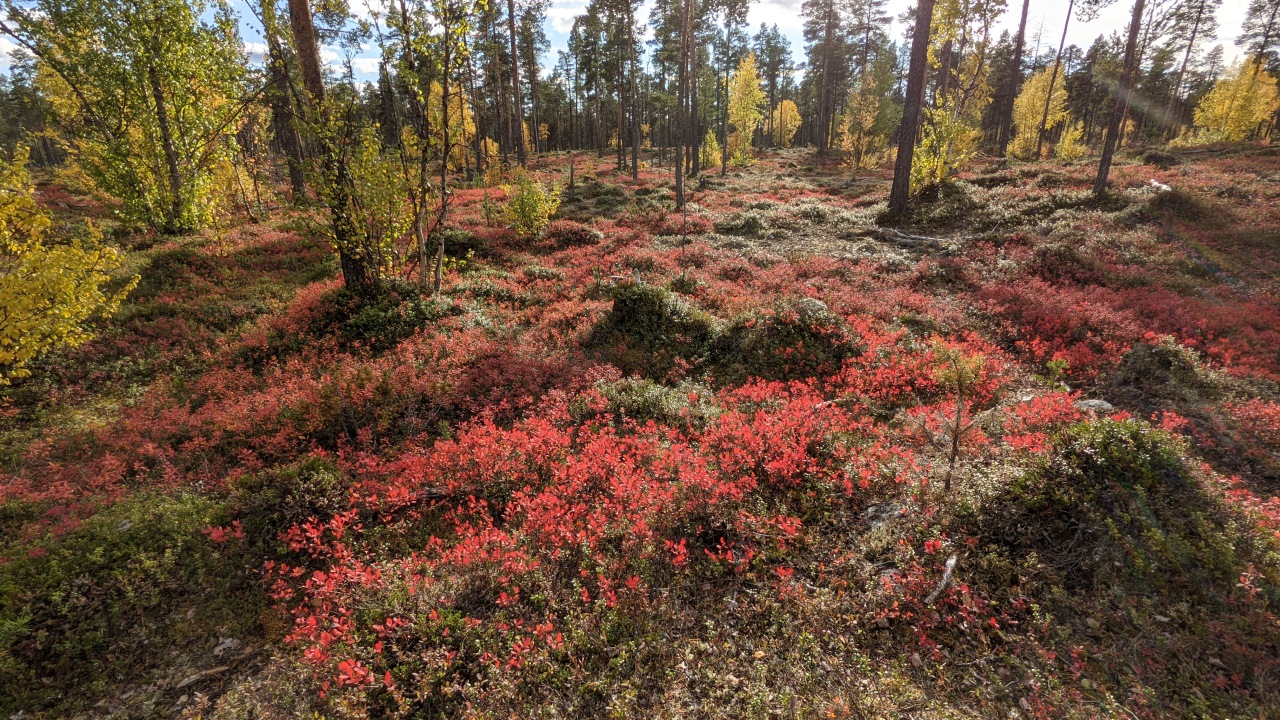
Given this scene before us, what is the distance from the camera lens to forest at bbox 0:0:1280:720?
4027mm

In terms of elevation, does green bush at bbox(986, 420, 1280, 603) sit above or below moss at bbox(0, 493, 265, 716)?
above

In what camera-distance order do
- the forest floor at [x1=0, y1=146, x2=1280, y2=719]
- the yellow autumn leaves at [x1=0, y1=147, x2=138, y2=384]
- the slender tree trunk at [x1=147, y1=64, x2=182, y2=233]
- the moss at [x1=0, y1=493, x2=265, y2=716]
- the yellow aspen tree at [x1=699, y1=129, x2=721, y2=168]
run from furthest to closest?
the yellow aspen tree at [x1=699, y1=129, x2=721, y2=168] < the slender tree trunk at [x1=147, y1=64, x2=182, y2=233] < the yellow autumn leaves at [x1=0, y1=147, x2=138, y2=384] < the moss at [x1=0, y1=493, x2=265, y2=716] < the forest floor at [x1=0, y1=146, x2=1280, y2=719]

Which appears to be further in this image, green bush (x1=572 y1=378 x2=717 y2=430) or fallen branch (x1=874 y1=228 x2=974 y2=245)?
fallen branch (x1=874 y1=228 x2=974 y2=245)

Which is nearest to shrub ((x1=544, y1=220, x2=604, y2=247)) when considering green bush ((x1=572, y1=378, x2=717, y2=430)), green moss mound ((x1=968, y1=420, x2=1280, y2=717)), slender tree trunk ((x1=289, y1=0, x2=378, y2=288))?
slender tree trunk ((x1=289, y1=0, x2=378, y2=288))

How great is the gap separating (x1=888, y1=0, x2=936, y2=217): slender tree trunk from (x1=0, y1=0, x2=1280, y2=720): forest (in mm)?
233

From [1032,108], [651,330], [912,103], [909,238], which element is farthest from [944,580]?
[1032,108]

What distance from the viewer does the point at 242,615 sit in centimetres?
486

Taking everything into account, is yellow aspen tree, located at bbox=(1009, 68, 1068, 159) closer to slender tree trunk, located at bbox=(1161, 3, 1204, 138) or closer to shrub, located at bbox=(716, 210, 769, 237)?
slender tree trunk, located at bbox=(1161, 3, 1204, 138)

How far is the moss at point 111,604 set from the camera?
4.12 meters

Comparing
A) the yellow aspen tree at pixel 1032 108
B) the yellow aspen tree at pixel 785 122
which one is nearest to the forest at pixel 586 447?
the yellow aspen tree at pixel 1032 108

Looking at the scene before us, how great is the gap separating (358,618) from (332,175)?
10.5m

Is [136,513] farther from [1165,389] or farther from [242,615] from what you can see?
[1165,389]

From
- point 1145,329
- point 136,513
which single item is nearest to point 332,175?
point 136,513

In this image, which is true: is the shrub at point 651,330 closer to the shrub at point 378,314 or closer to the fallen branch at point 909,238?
the shrub at point 378,314
